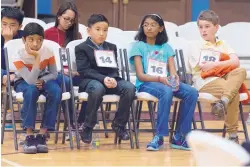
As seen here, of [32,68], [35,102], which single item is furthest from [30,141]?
[32,68]

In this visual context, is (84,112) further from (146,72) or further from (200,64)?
(200,64)

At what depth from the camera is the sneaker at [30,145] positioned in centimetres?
486

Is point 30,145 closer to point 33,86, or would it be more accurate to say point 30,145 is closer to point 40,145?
point 40,145

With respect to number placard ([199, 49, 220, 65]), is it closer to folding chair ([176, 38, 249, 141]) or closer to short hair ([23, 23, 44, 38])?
folding chair ([176, 38, 249, 141])

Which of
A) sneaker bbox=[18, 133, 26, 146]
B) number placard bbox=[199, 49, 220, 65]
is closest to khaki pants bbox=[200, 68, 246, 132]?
number placard bbox=[199, 49, 220, 65]

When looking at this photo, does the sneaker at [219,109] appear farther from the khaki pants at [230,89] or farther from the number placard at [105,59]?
the number placard at [105,59]

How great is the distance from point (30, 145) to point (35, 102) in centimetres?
32

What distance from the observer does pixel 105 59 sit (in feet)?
17.3

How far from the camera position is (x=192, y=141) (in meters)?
1.60

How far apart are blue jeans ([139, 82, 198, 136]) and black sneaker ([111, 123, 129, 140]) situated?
29cm

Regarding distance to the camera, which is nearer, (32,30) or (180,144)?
(32,30)

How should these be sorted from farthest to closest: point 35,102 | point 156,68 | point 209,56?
1. point 209,56
2. point 156,68
3. point 35,102

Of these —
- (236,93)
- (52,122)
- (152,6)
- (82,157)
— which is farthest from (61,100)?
(152,6)

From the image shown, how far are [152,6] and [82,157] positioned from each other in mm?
5488
